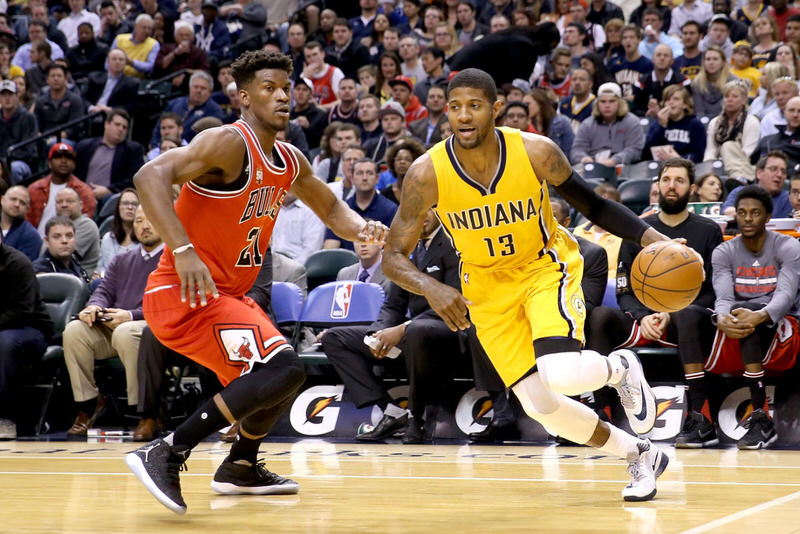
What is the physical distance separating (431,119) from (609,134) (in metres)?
1.98

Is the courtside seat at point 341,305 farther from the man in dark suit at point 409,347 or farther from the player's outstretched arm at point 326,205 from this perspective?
the player's outstretched arm at point 326,205

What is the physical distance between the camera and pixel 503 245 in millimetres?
4762

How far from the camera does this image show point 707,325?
7.33 meters

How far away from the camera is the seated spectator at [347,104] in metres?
12.4

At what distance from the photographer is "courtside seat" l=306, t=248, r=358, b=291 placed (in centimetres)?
948

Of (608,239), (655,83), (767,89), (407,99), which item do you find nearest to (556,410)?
(608,239)

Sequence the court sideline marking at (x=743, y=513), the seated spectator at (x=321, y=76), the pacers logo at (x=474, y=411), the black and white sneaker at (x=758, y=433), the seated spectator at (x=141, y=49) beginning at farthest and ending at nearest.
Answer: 1. the seated spectator at (x=141, y=49)
2. the seated spectator at (x=321, y=76)
3. the pacers logo at (x=474, y=411)
4. the black and white sneaker at (x=758, y=433)
5. the court sideline marking at (x=743, y=513)

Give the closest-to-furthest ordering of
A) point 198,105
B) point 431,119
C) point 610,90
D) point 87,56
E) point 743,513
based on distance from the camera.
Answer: point 743,513 → point 610,90 → point 431,119 → point 198,105 → point 87,56

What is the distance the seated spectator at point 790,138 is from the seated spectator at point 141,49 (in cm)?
918

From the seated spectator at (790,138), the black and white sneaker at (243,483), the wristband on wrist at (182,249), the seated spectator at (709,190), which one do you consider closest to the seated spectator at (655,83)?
the seated spectator at (790,138)

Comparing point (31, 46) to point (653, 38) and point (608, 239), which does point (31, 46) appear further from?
point (608, 239)

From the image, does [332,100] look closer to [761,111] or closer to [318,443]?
[761,111]

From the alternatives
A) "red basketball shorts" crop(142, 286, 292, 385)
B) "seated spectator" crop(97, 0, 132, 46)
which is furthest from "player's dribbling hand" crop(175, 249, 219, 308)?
"seated spectator" crop(97, 0, 132, 46)

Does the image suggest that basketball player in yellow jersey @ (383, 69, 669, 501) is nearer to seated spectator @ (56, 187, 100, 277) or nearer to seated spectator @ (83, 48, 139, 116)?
seated spectator @ (56, 187, 100, 277)
